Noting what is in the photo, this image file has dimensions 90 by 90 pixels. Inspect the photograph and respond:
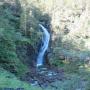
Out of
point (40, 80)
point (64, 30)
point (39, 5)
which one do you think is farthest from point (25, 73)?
point (39, 5)

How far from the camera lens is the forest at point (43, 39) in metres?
17.3

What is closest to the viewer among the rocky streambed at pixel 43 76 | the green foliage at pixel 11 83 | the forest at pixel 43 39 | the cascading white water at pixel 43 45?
the green foliage at pixel 11 83

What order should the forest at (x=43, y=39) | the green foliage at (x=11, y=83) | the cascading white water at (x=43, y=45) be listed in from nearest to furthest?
1. the green foliage at (x=11, y=83)
2. the forest at (x=43, y=39)
3. the cascading white water at (x=43, y=45)

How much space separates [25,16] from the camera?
23234 mm

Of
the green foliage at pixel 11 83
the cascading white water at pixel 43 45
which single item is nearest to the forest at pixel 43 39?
the cascading white water at pixel 43 45

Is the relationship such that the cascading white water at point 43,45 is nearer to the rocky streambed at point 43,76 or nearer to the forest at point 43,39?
the forest at point 43,39

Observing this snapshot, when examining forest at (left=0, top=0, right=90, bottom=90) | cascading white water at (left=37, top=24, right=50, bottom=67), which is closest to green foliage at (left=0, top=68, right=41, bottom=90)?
forest at (left=0, top=0, right=90, bottom=90)

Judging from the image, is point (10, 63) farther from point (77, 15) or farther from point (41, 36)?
point (77, 15)

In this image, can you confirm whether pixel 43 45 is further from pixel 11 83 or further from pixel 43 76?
pixel 11 83

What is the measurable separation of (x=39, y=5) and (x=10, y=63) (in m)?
13.3

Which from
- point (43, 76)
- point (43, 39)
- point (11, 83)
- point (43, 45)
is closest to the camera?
point (11, 83)

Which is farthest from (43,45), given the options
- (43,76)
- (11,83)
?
(11,83)

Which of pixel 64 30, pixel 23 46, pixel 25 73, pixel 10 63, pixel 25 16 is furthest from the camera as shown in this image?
pixel 64 30

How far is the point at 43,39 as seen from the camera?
24812 millimetres
